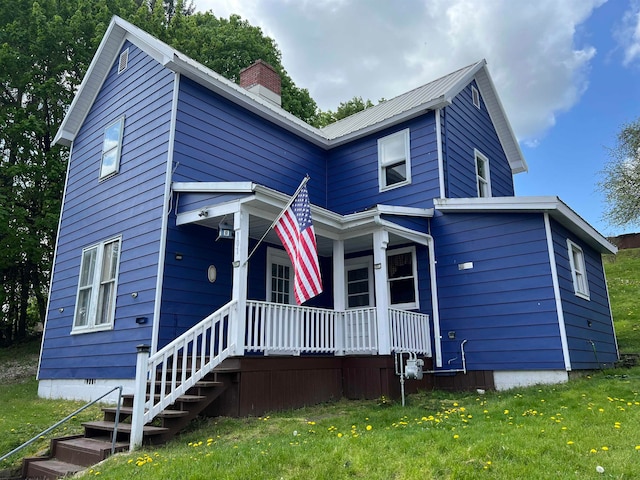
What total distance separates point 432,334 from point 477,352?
0.92m

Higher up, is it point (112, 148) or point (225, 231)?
point (112, 148)

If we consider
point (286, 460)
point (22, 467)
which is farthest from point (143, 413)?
point (286, 460)

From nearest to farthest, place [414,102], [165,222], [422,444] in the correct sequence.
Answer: [422,444] → [165,222] → [414,102]

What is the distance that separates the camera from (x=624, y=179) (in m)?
19.7

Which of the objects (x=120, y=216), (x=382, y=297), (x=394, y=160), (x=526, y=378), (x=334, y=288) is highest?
(x=394, y=160)

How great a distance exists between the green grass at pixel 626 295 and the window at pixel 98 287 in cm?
1232

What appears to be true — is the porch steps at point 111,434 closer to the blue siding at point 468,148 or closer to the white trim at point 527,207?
the white trim at point 527,207

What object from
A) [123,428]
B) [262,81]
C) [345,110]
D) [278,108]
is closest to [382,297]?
[123,428]

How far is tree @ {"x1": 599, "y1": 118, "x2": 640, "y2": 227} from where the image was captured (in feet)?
63.2

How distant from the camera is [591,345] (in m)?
9.70

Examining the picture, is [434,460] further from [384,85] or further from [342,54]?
[384,85]

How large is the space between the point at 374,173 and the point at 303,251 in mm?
5293

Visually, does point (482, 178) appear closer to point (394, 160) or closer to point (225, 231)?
point (394, 160)

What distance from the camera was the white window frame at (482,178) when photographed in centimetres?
1214
